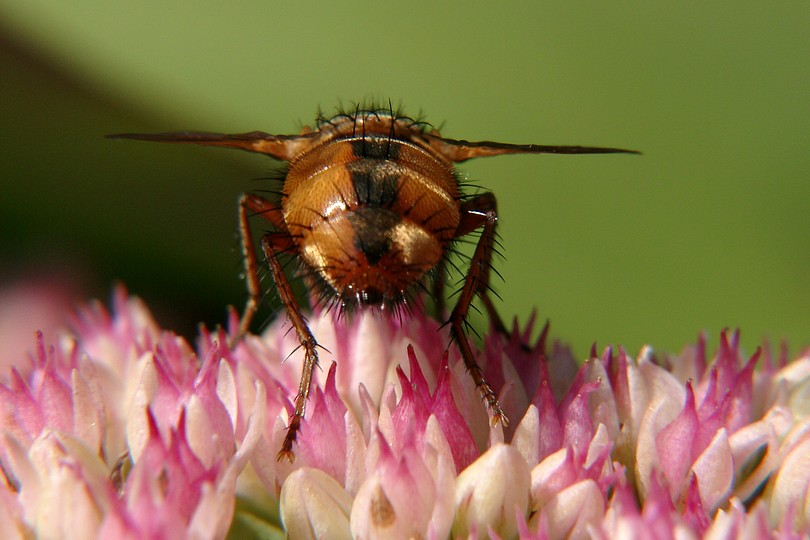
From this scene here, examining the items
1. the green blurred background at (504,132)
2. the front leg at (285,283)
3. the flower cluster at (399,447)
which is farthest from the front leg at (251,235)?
the green blurred background at (504,132)

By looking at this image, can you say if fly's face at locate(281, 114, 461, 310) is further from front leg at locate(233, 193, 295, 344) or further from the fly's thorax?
front leg at locate(233, 193, 295, 344)

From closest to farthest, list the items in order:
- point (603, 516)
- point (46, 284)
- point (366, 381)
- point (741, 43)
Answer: point (603, 516) < point (366, 381) < point (741, 43) < point (46, 284)

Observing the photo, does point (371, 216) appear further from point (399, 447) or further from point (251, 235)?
point (251, 235)

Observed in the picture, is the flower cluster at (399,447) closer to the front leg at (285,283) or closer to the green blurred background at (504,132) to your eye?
the front leg at (285,283)

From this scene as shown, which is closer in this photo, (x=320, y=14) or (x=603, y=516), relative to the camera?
(x=603, y=516)

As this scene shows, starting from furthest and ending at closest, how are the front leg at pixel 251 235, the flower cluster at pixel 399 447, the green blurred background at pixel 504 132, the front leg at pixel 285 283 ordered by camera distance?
1. the green blurred background at pixel 504 132
2. the front leg at pixel 251 235
3. the front leg at pixel 285 283
4. the flower cluster at pixel 399 447

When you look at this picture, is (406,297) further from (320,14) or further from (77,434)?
(320,14)

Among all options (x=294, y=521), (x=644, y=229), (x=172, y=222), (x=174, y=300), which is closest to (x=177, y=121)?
(x=172, y=222)

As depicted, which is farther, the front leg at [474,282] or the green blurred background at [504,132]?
the green blurred background at [504,132]
